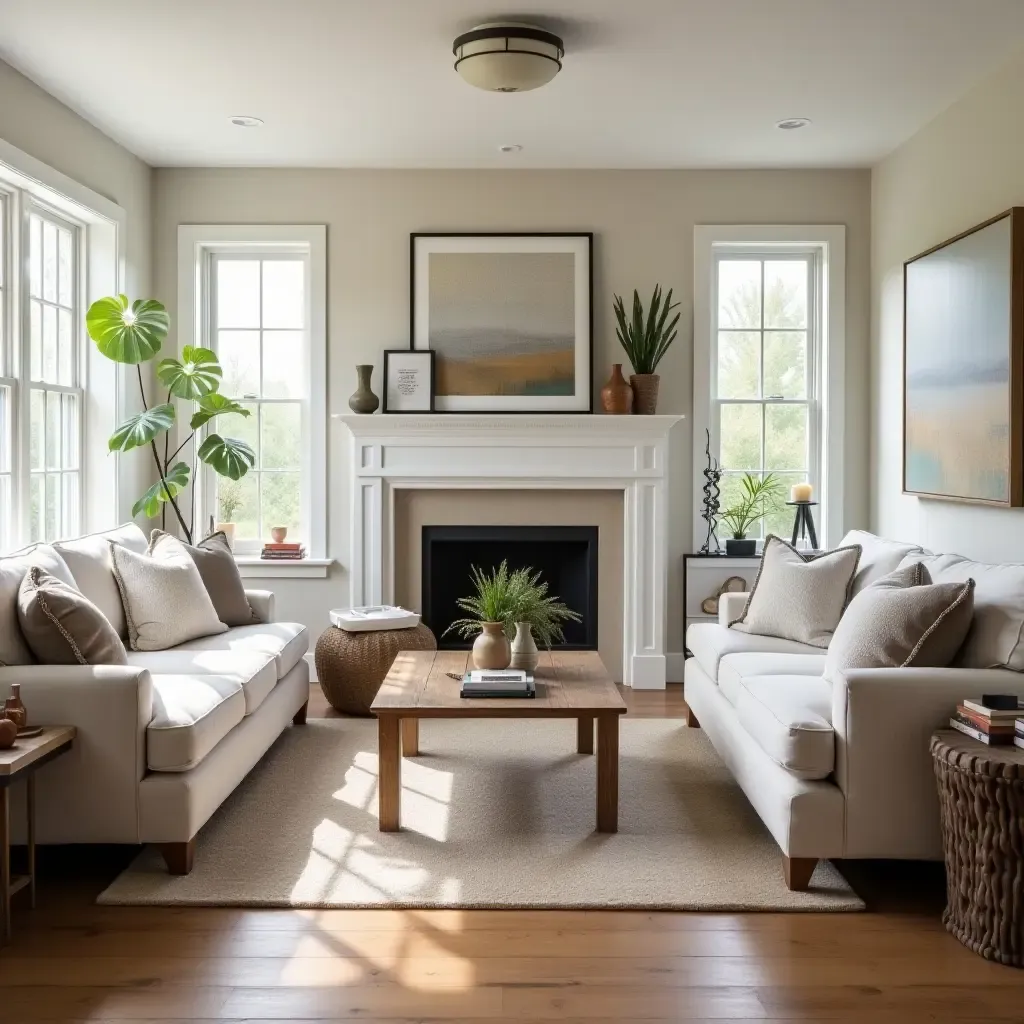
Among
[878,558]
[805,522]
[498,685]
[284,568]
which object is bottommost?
[498,685]

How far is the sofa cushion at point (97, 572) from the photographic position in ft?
12.9

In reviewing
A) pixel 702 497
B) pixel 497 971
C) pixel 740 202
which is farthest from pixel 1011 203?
pixel 497 971

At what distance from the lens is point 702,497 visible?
5.99m

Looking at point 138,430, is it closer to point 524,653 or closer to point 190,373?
point 190,373

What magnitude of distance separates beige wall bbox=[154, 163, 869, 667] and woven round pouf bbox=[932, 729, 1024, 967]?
3.43 m

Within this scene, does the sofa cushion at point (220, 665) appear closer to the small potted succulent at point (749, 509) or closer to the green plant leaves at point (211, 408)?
the green plant leaves at point (211, 408)

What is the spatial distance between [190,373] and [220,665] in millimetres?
2050

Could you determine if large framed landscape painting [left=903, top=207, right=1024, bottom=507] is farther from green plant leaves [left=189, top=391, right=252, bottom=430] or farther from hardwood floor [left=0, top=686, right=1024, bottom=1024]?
green plant leaves [left=189, top=391, right=252, bottom=430]

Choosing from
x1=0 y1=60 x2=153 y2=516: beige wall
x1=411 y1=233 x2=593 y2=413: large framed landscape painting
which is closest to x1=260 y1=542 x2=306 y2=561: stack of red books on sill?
x1=0 y1=60 x2=153 y2=516: beige wall

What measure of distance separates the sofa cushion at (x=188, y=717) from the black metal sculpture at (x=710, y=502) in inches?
120

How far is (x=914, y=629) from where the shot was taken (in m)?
3.21

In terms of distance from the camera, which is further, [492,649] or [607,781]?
[492,649]

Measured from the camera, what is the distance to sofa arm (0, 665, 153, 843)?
3066mm

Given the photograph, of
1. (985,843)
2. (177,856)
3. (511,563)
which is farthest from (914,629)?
(511,563)
